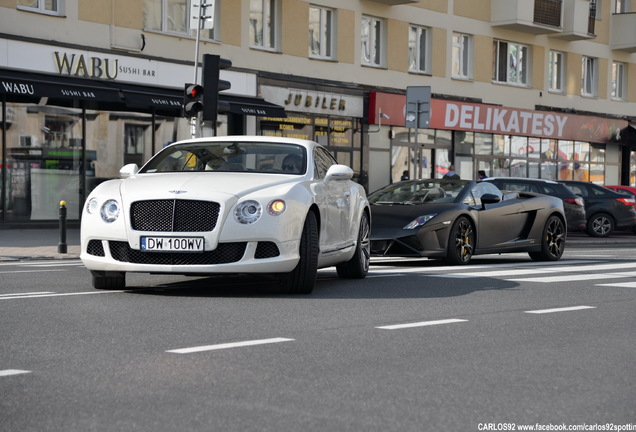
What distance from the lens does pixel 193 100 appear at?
60.1 feet

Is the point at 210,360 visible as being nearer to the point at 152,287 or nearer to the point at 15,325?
the point at 15,325

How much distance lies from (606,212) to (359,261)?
1835 cm

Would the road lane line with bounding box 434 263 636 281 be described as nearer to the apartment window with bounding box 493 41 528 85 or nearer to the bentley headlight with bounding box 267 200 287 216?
the bentley headlight with bounding box 267 200 287 216

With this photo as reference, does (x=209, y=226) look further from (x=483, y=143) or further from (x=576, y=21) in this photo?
(x=576, y=21)

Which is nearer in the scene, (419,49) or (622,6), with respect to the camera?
(419,49)

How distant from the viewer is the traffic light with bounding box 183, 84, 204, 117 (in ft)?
59.7

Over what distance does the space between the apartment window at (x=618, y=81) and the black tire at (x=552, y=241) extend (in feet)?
97.4

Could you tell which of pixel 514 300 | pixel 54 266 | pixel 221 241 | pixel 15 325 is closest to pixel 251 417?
pixel 15 325

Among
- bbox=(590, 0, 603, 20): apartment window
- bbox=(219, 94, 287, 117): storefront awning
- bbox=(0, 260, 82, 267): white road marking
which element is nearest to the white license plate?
bbox=(0, 260, 82, 267): white road marking

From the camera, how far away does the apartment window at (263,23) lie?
30062 mm

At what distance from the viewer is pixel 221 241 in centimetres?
969

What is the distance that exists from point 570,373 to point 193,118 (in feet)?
43.9

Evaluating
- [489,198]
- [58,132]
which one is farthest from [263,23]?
[489,198]

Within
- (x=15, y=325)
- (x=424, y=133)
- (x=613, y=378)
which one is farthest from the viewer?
(x=424, y=133)
